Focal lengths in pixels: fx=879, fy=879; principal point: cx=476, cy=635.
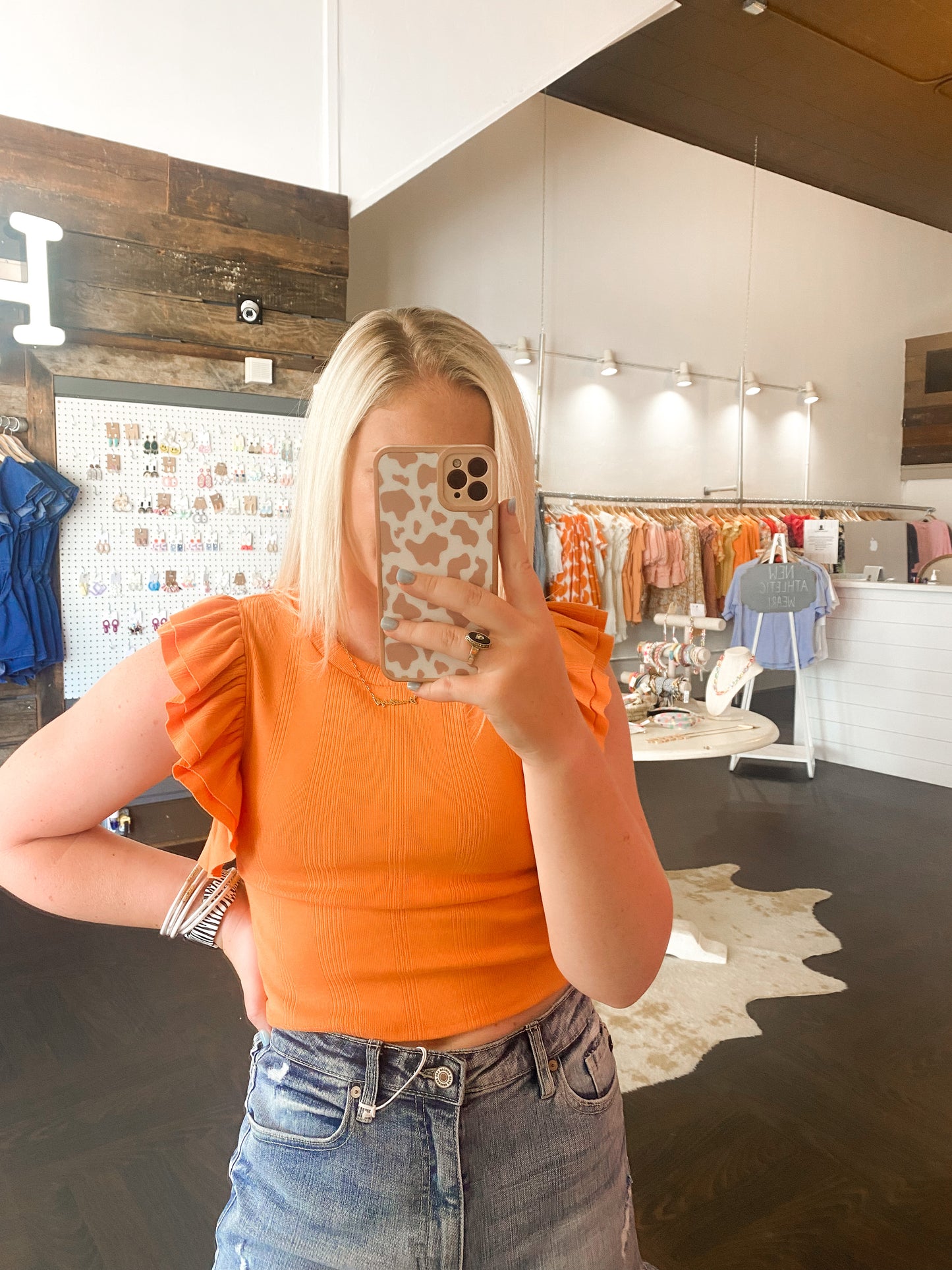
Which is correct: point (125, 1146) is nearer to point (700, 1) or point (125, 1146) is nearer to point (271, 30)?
point (271, 30)

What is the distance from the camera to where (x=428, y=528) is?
23.0 inches

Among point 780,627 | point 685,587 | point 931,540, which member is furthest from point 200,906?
point 931,540

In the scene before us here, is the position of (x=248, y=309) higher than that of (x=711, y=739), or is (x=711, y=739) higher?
(x=248, y=309)

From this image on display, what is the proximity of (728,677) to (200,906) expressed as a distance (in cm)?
291

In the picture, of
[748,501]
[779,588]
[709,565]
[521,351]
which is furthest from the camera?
[748,501]

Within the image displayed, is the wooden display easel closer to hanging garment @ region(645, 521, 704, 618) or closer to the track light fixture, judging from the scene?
hanging garment @ region(645, 521, 704, 618)

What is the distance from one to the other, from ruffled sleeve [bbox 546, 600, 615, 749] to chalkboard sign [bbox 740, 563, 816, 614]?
434 centimetres

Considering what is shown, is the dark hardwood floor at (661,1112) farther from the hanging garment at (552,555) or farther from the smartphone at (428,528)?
the hanging garment at (552,555)

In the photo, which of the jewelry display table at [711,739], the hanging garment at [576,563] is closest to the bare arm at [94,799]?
the jewelry display table at [711,739]

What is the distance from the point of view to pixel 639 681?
3.34m

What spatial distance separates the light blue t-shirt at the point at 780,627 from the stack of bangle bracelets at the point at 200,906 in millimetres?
4639

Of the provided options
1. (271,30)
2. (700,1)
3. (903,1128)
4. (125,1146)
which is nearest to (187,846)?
(125,1146)

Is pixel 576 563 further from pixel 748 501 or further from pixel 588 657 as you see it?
pixel 588 657

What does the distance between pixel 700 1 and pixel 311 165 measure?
8.85 feet
